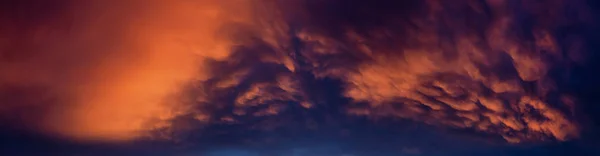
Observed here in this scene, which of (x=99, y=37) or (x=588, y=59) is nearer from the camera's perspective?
(x=99, y=37)

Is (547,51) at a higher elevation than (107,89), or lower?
higher

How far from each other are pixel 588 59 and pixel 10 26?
6948mm

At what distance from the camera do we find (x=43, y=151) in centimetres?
809

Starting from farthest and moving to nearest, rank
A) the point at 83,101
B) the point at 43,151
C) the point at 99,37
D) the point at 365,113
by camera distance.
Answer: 1. the point at 43,151
2. the point at 365,113
3. the point at 83,101
4. the point at 99,37

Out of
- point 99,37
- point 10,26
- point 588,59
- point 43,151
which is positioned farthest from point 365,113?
point 43,151

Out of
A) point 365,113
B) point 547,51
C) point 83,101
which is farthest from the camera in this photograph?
point 365,113

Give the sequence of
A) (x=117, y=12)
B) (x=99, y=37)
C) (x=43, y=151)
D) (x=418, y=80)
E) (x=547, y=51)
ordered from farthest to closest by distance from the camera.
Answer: (x=43, y=151) → (x=418, y=80) → (x=547, y=51) → (x=99, y=37) → (x=117, y=12)

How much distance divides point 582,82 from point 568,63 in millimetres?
550

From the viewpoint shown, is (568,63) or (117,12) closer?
(117,12)

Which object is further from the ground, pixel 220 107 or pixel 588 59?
pixel 588 59

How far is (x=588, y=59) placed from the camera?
5.64 metres

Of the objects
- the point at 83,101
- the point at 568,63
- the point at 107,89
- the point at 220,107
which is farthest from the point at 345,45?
the point at 83,101

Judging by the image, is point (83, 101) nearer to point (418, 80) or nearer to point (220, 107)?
point (220, 107)

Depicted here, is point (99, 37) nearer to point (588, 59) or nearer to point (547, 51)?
point (547, 51)
